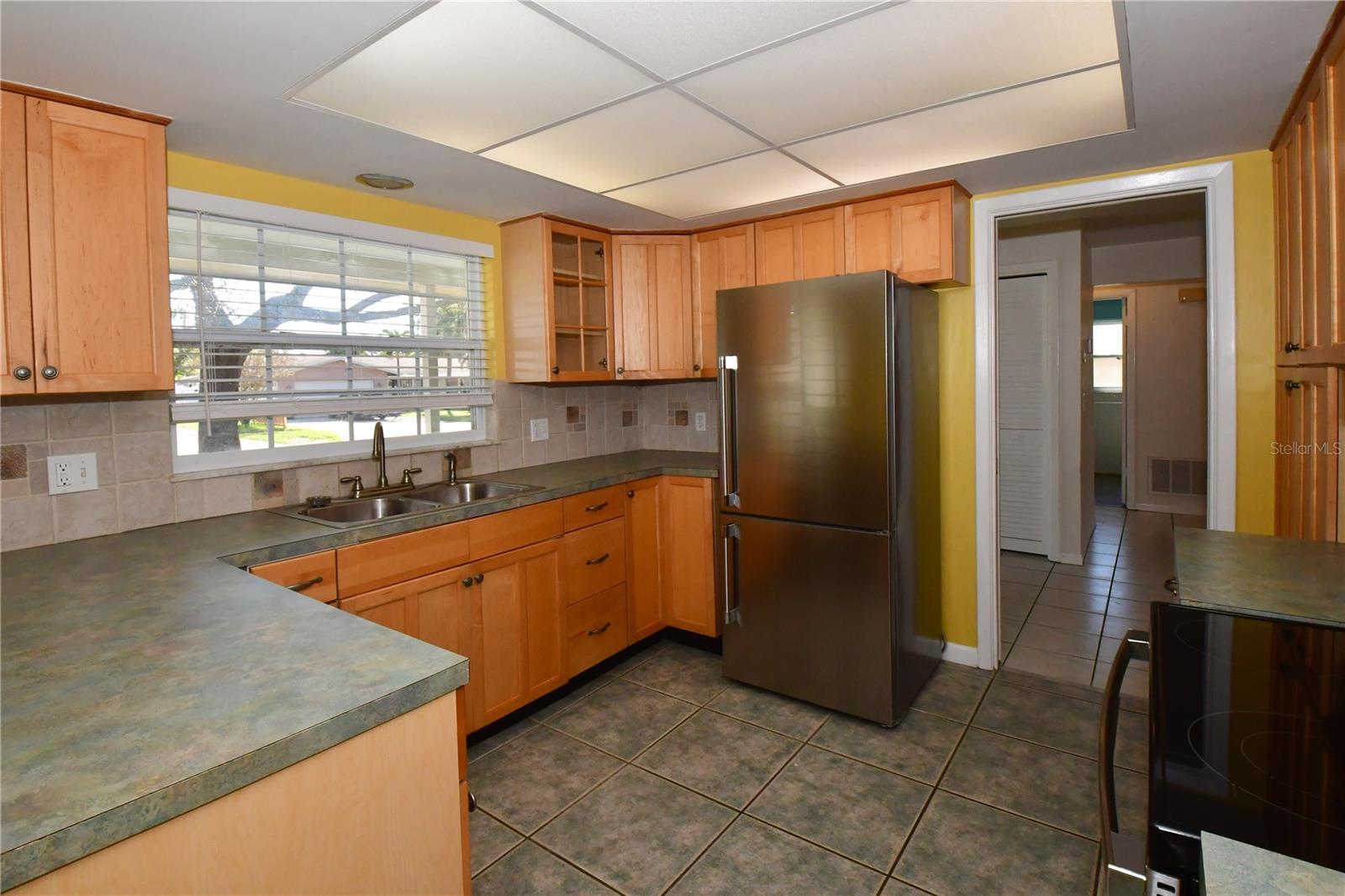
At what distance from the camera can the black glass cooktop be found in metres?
0.67

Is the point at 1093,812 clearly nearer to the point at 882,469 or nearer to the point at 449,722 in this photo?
the point at 882,469

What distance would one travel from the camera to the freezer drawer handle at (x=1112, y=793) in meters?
0.68

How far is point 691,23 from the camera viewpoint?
5.20ft

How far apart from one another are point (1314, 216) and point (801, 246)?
181cm

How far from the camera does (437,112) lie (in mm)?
2053

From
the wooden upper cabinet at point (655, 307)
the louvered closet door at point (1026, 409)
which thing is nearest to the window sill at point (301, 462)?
the wooden upper cabinet at point (655, 307)

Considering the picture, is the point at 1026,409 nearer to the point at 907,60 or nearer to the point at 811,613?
the point at 811,613

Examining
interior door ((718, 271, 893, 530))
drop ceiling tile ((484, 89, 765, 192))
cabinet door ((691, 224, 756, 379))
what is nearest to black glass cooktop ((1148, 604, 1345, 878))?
interior door ((718, 271, 893, 530))

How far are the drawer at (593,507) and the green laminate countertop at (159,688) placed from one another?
52.6 inches

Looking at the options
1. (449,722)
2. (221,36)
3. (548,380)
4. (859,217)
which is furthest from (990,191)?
(449,722)

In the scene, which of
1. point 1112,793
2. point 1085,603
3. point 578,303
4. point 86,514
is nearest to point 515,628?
point 86,514

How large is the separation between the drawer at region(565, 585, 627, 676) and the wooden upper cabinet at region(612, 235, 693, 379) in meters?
1.16

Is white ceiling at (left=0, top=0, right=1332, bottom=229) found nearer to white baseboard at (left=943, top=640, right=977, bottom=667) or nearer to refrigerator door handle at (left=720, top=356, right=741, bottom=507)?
refrigerator door handle at (left=720, top=356, right=741, bottom=507)

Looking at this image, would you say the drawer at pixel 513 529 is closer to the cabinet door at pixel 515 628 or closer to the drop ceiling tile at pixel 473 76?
the cabinet door at pixel 515 628
